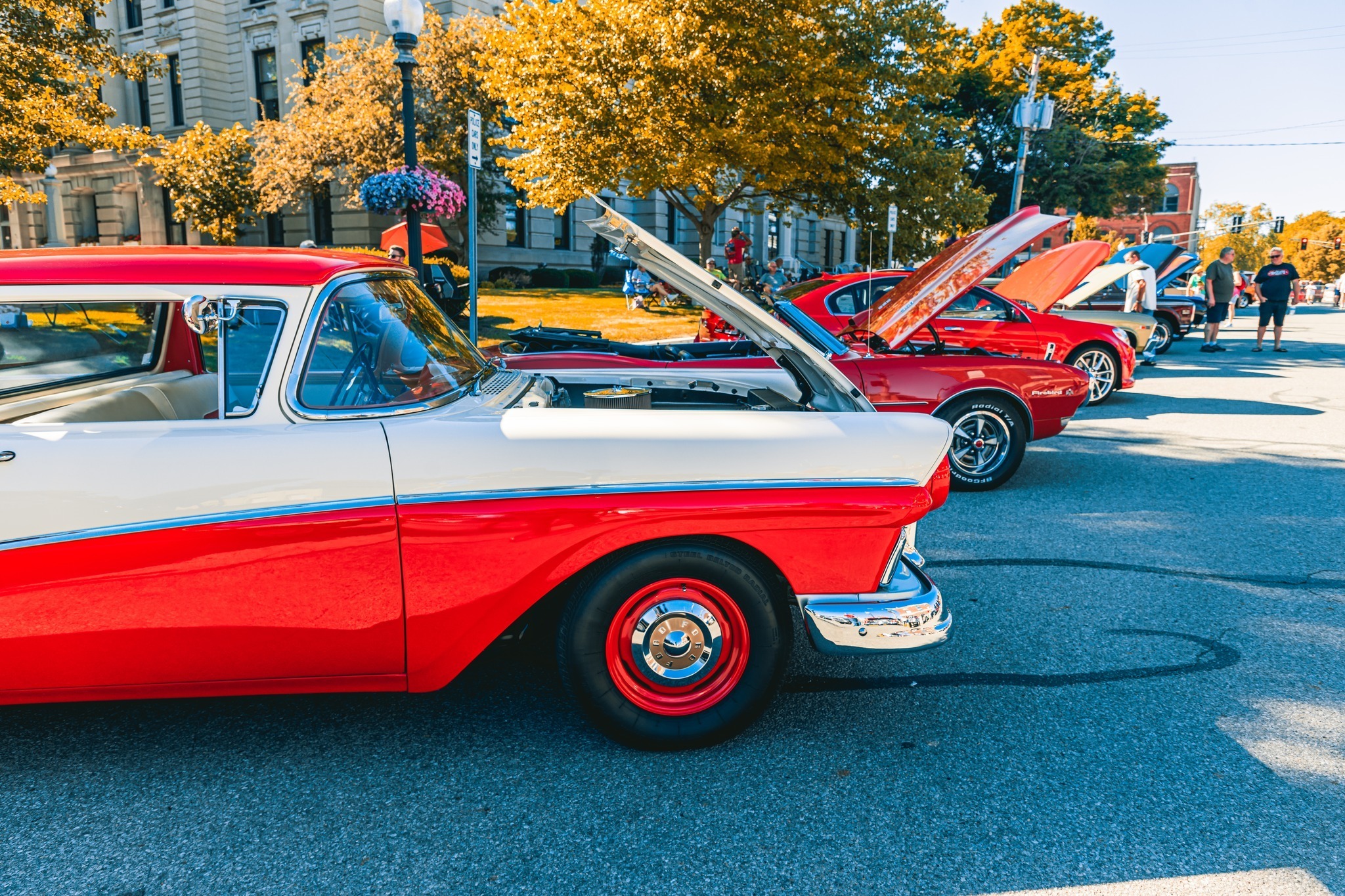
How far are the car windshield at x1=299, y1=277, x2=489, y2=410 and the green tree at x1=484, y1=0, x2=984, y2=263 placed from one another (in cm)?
1460

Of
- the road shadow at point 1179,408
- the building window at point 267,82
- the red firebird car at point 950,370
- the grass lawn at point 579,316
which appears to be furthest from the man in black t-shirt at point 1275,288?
the building window at point 267,82

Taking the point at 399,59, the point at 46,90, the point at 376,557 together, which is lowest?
the point at 376,557

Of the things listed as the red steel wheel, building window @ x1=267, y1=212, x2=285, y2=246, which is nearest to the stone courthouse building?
building window @ x1=267, y1=212, x2=285, y2=246

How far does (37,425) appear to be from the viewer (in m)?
2.69

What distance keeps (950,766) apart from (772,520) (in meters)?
1.00

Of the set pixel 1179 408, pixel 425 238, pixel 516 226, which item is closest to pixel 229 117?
pixel 516 226

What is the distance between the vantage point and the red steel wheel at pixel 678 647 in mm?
2900

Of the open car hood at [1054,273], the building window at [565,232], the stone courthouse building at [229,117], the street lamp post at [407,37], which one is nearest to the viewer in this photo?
the open car hood at [1054,273]

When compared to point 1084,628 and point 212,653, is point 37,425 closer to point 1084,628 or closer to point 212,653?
point 212,653

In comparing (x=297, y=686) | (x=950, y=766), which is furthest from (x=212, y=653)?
(x=950, y=766)

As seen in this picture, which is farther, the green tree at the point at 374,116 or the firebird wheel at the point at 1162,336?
the green tree at the point at 374,116

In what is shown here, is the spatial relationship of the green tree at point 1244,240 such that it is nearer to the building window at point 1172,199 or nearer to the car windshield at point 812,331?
the building window at point 1172,199

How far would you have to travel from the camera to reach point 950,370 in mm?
6441

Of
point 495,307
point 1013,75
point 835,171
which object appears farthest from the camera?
point 1013,75
